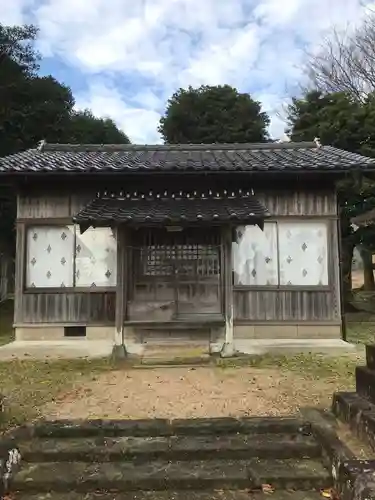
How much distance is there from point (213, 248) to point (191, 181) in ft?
5.72

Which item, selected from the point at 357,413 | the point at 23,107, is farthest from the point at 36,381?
the point at 23,107

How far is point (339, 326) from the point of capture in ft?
33.6

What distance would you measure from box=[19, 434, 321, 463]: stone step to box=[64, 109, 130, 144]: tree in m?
18.1

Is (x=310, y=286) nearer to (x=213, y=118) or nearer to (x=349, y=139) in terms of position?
(x=349, y=139)

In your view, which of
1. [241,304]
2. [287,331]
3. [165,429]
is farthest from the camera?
[241,304]

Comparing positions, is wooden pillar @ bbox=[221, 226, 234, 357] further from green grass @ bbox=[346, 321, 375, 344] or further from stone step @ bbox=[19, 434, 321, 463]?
stone step @ bbox=[19, 434, 321, 463]

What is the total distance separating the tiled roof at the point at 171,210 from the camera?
335 inches

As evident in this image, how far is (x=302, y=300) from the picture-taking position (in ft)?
33.8

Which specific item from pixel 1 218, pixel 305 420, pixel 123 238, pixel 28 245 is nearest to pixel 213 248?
pixel 123 238

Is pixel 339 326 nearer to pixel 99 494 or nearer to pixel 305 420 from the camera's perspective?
pixel 305 420

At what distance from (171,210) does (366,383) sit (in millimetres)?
5471

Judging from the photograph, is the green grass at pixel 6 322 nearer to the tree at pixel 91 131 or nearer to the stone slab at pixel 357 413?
the tree at pixel 91 131

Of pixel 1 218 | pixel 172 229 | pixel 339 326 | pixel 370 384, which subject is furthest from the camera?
pixel 1 218

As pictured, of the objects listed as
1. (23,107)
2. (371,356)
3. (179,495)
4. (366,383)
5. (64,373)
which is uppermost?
(23,107)
